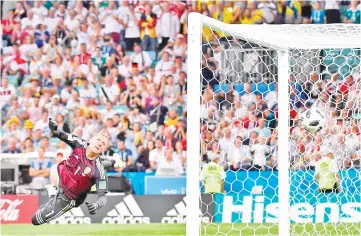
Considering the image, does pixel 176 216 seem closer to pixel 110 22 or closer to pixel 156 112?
pixel 156 112

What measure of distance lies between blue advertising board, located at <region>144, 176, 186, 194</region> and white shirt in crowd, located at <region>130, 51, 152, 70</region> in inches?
124

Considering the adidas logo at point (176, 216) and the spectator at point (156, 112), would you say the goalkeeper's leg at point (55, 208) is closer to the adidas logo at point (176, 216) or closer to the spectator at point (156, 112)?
the adidas logo at point (176, 216)

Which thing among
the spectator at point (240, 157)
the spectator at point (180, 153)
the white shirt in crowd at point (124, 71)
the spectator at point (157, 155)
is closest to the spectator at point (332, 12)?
the spectator at point (240, 157)

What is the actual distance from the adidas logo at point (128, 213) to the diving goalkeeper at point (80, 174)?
5.87 ft

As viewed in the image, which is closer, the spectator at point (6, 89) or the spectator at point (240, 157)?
the spectator at point (240, 157)

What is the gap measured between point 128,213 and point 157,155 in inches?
67.4

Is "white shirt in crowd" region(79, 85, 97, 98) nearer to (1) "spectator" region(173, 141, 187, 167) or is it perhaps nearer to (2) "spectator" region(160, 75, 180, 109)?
(2) "spectator" region(160, 75, 180, 109)

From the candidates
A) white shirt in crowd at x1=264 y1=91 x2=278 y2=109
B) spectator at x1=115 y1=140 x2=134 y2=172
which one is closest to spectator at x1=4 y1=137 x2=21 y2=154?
spectator at x1=115 y1=140 x2=134 y2=172

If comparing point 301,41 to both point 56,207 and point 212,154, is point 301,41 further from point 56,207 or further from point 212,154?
point 212,154

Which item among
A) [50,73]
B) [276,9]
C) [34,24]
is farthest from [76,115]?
[276,9]

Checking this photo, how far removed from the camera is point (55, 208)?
10.8 meters

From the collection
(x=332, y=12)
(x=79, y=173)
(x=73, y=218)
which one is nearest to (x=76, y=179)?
(x=79, y=173)

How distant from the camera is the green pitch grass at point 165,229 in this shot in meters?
11.5

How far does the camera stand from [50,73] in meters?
15.7
